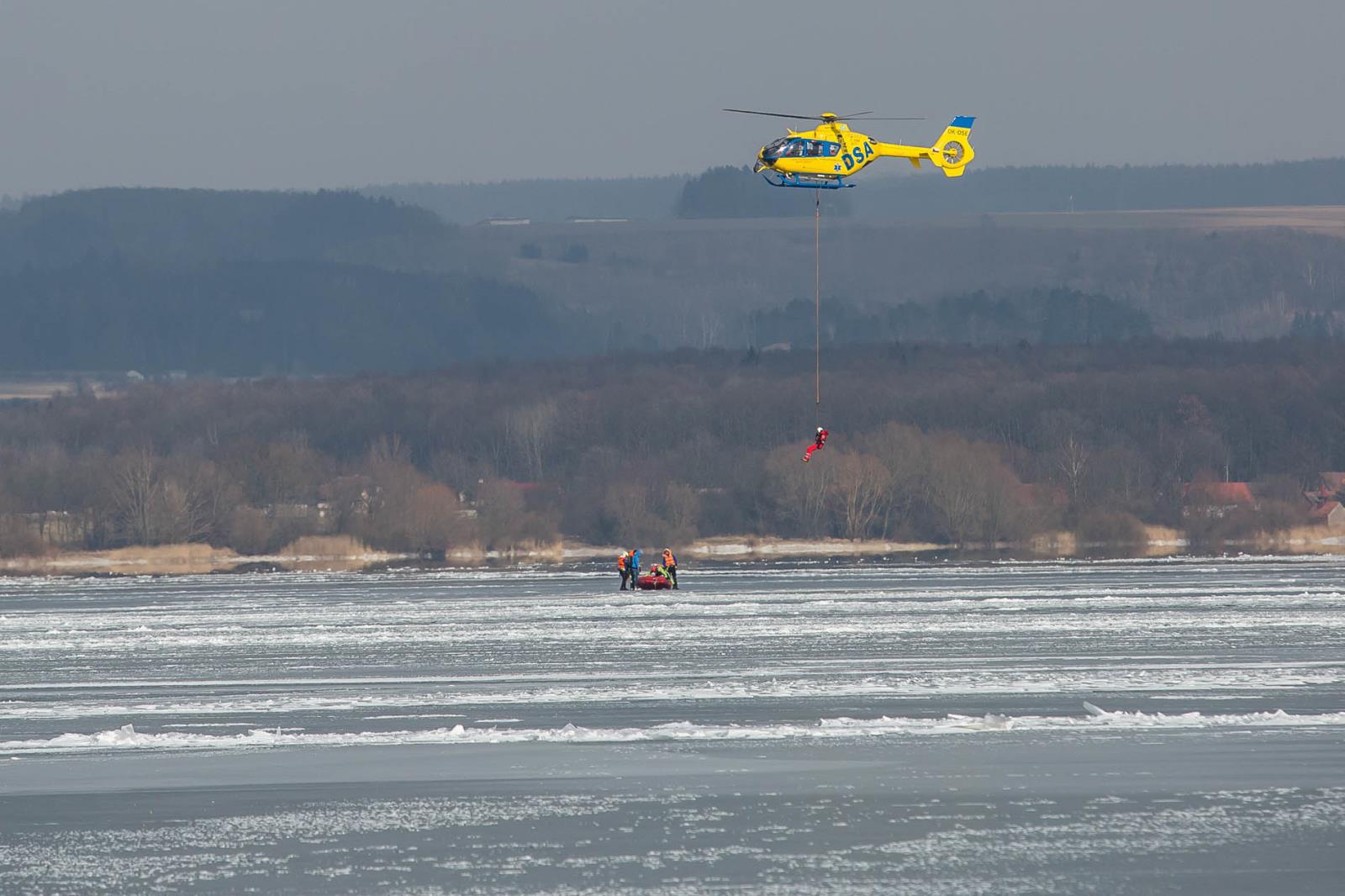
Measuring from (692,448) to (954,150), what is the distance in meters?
73.2

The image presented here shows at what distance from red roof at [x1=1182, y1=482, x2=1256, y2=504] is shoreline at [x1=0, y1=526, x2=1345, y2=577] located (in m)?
6.40

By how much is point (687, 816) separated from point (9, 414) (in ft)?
411

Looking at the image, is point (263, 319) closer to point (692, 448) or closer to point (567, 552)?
point (692, 448)

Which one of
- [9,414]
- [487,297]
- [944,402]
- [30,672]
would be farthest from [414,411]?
[30,672]

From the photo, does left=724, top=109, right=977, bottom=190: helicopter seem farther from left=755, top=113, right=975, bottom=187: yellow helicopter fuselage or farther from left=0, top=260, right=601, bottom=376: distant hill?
left=0, top=260, right=601, bottom=376: distant hill

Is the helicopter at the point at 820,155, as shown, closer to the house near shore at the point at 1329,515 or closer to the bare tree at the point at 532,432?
the house near shore at the point at 1329,515

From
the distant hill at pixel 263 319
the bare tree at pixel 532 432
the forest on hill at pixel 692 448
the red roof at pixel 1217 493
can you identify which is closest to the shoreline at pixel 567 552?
the forest on hill at pixel 692 448

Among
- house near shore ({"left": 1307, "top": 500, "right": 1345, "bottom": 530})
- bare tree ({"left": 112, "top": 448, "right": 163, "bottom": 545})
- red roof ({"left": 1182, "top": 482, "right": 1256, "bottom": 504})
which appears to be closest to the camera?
bare tree ({"left": 112, "top": 448, "right": 163, "bottom": 545})

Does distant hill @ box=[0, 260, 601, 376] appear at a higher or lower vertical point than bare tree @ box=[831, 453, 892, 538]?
higher

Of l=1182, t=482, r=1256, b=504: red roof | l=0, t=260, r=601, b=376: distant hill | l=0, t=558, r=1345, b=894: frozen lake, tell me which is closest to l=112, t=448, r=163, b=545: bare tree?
l=1182, t=482, r=1256, b=504: red roof

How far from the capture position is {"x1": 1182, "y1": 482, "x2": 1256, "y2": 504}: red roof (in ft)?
315

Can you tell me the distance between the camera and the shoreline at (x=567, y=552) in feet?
237

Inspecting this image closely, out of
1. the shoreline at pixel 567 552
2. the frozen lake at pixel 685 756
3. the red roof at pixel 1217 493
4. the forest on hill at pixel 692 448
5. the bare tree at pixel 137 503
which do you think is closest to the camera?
the frozen lake at pixel 685 756

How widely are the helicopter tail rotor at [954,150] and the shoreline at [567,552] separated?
3287 cm
